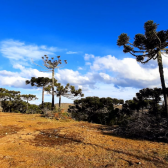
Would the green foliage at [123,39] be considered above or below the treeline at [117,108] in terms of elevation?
above

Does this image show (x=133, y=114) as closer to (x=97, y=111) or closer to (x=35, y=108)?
(x=97, y=111)

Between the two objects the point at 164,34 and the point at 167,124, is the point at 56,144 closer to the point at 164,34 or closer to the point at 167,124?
the point at 167,124

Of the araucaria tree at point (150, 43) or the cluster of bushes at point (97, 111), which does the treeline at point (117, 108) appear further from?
the araucaria tree at point (150, 43)

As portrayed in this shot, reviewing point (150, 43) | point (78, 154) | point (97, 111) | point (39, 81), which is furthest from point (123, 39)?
point (39, 81)

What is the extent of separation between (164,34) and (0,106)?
84.5 ft

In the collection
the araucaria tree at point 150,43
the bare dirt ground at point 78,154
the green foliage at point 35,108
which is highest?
the araucaria tree at point 150,43

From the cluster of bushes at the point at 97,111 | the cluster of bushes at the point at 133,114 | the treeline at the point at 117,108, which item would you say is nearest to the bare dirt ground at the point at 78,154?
the cluster of bushes at the point at 133,114

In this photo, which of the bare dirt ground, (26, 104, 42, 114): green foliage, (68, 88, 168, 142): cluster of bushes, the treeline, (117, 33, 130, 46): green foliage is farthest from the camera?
(26, 104, 42, 114): green foliage

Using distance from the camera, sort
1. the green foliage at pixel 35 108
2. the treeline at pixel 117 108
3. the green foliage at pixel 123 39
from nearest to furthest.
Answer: the green foliage at pixel 123 39, the treeline at pixel 117 108, the green foliage at pixel 35 108

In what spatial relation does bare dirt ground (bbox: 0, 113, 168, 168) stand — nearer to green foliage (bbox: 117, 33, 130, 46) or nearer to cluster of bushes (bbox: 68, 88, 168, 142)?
cluster of bushes (bbox: 68, 88, 168, 142)

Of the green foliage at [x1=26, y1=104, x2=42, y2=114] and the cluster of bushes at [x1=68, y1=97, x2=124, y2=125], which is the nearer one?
the cluster of bushes at [x1=68, y1=97, x2=124, y2=125]

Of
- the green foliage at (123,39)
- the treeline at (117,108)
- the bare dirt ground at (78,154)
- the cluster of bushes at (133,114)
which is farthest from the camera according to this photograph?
the treeline at (117,108)

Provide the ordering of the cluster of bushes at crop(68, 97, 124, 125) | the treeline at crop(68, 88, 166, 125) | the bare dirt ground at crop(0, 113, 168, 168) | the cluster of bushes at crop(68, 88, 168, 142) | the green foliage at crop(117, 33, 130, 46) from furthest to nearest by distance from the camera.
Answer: the cluster of bushes at crop(68, 97, 124, 125) → the treeline at crop(68, 88, 166, 125) → the green foliage at crop(117, 33, 130, 46) → the cluster of bushes at crop(68, 88, 168, 142) → the bare dirt ground at crop(0, 113, 168, 168)

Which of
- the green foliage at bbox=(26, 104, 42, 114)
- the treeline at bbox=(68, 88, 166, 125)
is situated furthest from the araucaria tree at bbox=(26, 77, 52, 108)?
the treeline at bbox=(68, 88, 166, 125)
